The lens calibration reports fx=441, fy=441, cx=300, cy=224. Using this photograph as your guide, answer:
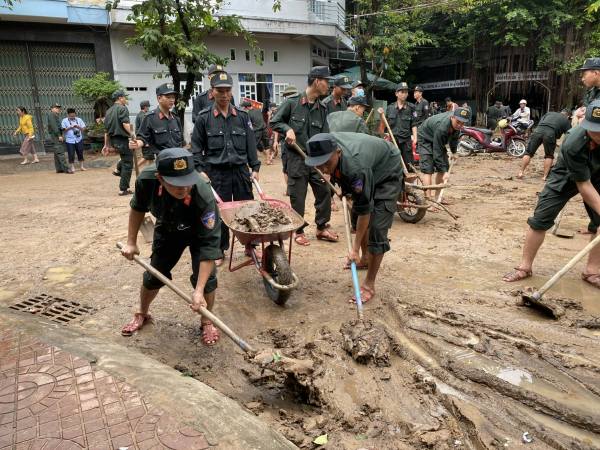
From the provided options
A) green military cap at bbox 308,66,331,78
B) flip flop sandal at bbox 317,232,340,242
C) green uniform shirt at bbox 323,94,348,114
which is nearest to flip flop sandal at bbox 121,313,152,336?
flip flop sandal at bbox 317,232,340,242

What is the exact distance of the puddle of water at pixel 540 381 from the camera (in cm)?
269

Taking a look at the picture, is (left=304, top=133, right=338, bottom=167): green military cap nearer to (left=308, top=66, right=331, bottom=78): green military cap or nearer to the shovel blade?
(left=308, top=66, right=331, bottom=78): green military cap

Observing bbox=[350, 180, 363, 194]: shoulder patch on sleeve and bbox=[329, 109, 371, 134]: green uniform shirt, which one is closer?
bbox=[350, 180, 363, 194]: shoulder patch on sleeve

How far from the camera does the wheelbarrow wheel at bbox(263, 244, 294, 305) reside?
12.6 ft

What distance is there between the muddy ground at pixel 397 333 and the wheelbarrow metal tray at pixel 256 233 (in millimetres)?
617

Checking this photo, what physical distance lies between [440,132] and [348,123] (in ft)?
5.43

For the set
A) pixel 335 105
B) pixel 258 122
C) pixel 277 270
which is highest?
pixel 335 105

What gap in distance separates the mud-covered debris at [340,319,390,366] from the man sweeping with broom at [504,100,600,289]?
6.28 feet

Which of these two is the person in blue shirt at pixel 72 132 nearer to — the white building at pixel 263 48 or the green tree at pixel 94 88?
the green tree at pixel 94 88

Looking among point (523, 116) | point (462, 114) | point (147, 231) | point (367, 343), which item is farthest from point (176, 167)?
point (523, 116)

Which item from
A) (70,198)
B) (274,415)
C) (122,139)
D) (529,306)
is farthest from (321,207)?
(70,198)

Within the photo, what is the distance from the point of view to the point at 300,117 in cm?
547

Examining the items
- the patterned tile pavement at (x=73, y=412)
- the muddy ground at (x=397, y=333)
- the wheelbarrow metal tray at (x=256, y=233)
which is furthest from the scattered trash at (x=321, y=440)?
the wheelbarrow metal tray at (x=256, y=233)

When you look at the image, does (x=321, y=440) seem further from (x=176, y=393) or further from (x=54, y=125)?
(x=54, y=125)
